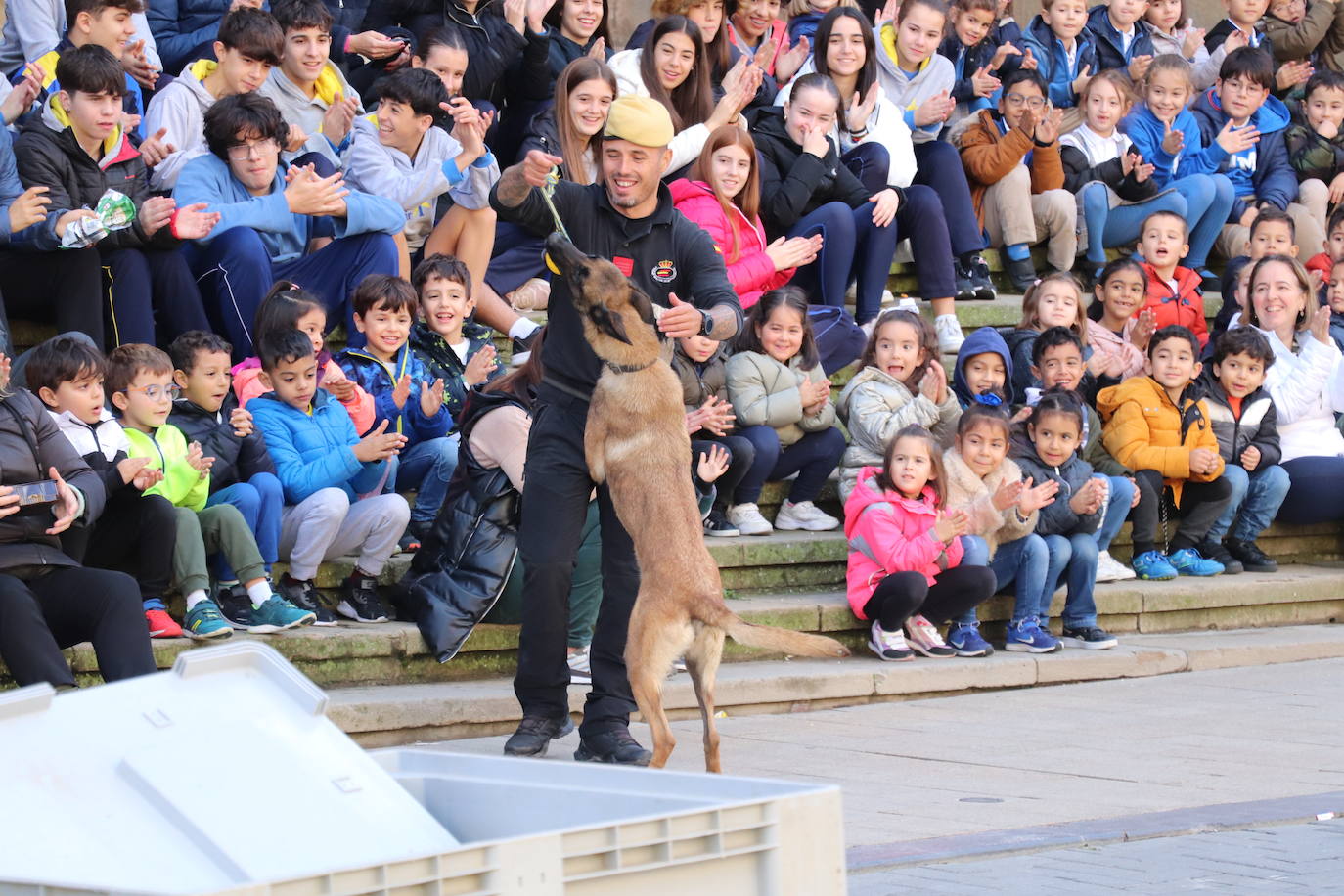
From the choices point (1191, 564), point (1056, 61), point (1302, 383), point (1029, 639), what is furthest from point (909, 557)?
point (1056, 61)

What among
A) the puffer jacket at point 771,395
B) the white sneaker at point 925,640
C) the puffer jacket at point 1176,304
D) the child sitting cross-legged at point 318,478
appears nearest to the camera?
the child sitting cross-legged at point 318,478

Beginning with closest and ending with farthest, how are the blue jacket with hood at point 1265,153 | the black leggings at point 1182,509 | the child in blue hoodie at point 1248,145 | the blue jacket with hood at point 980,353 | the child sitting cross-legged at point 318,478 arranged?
the child sitting cross-legged at point 318,478 < the blue jacket with hood at point 980,353 < the black leggings at point 1182,509 < the child in blue hoodie at point 1248,145 < the blue jacket with hood at point 1265,153

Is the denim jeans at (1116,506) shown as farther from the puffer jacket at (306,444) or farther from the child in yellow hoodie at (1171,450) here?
the puffer jacket at (306,444)

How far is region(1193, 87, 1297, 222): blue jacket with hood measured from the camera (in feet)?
42.1

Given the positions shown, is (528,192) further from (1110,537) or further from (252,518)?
(1110,537)

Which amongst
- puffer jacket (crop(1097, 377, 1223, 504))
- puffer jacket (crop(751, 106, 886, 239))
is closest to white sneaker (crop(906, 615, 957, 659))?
puffer jacket (crop(1097, 377, 1223, 504))

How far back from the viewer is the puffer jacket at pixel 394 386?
8.05m

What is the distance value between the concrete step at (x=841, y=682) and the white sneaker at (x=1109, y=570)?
43 centimetres

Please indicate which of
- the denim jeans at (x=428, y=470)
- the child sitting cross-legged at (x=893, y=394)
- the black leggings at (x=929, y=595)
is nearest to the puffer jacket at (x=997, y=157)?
the child sitting cross-legged at (x=893, y=394)

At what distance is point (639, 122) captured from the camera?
6.04 m

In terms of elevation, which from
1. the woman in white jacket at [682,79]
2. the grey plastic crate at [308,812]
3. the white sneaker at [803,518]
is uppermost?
the woman in white jacket at [682,79]

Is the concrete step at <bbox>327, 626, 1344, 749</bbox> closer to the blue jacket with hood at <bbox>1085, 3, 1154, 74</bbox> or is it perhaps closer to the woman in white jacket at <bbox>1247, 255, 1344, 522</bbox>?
the woman in white jacket at <bbox>1247, 255, 1344, 522</bbox>

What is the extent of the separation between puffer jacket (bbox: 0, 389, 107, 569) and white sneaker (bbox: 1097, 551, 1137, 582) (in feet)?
17.9

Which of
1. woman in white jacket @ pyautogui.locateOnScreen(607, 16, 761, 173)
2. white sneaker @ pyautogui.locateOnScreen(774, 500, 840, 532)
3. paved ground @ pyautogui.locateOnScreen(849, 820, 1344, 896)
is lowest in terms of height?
paved ground @ pyautogui.locateOnScreen(849, 820, 1344, 896)
